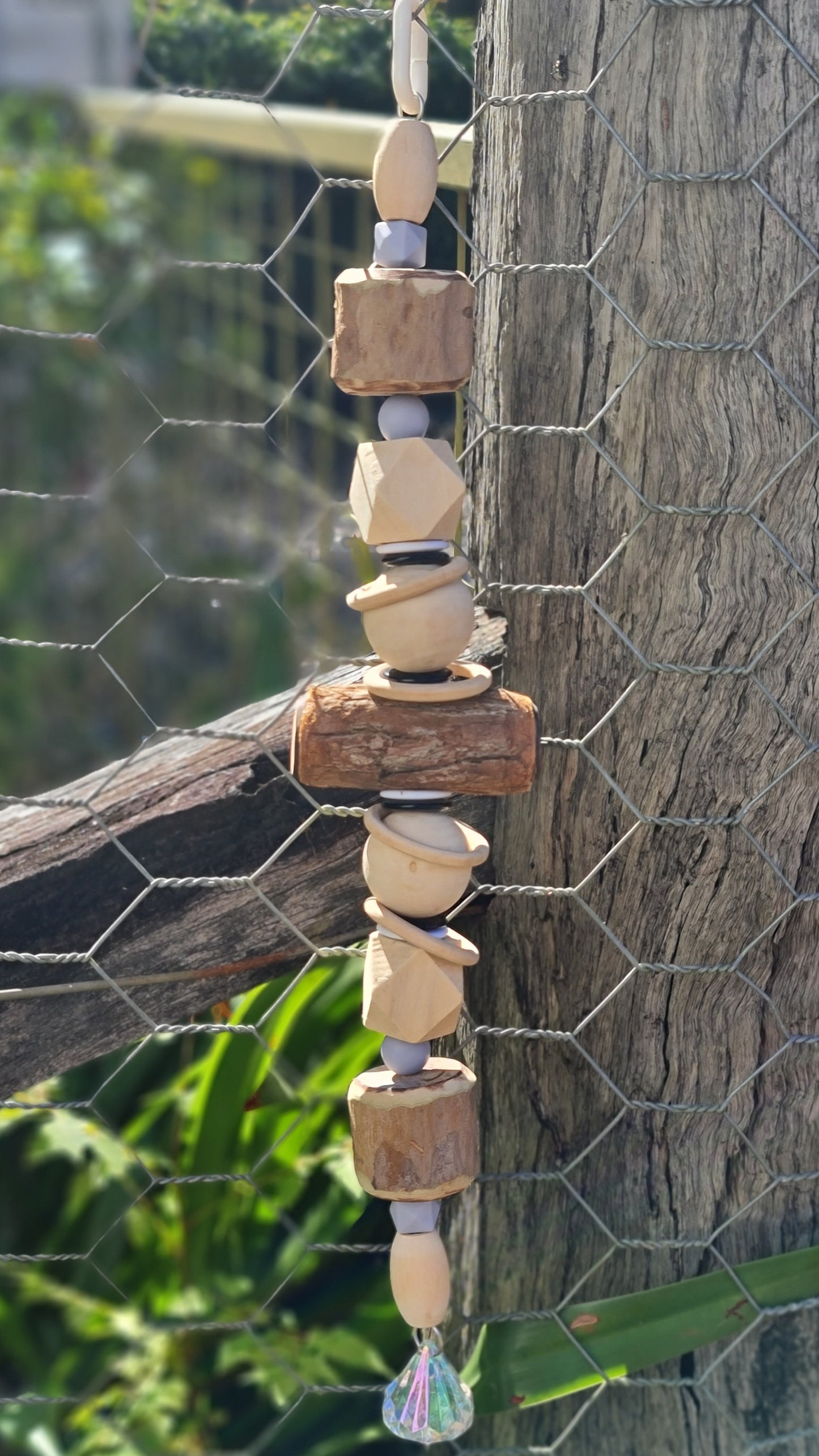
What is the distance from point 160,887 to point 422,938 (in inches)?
8.4

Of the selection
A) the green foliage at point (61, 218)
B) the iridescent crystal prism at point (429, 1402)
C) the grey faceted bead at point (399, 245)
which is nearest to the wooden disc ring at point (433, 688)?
the grey faceted bead at point (399, 245)

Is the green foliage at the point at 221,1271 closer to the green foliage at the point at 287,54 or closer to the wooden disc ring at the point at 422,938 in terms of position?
the wooden disc ring at the point at 422,938

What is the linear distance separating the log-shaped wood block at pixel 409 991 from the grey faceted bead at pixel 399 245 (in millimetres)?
366

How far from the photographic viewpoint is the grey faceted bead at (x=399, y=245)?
0.69 metres

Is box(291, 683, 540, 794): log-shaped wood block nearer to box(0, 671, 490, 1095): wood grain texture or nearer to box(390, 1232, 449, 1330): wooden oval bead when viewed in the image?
box(0, 671, 490, 1095): wood grain texture

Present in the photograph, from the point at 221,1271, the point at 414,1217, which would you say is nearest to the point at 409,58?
the point at 414,1217

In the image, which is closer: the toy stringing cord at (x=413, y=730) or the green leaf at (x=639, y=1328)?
the toy stringing cord at (x=413, y=730)

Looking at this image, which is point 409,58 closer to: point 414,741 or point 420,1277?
point 414,741

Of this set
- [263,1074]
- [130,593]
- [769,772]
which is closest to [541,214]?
[769,772]

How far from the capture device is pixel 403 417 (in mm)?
707

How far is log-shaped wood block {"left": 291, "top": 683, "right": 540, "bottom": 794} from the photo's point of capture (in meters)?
0.71

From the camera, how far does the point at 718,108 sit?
76cm

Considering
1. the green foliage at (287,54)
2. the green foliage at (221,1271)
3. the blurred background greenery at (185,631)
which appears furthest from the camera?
the green foliage at (221,1271)

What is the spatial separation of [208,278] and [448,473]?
2716 millimetres
